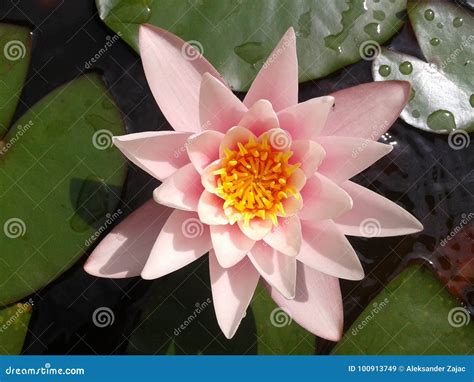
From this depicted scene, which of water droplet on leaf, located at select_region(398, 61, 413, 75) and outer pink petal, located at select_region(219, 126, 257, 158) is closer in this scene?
outer pink petal, located at select_region(219, 126, 257, 158)

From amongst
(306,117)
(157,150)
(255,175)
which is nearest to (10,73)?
(157,150)

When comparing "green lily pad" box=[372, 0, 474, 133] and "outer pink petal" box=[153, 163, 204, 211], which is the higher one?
"green lily pad" box=[372, 0, 474, 133]

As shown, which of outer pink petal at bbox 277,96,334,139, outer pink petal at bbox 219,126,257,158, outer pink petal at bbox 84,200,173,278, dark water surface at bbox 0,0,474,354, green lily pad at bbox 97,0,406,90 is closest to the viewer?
outer pink petal at bbox 277,96,334,139

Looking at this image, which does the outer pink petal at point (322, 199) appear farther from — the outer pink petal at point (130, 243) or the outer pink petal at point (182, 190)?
the outer pink petal at point (130, 243)

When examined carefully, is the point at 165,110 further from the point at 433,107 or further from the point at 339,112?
the point at 433,107

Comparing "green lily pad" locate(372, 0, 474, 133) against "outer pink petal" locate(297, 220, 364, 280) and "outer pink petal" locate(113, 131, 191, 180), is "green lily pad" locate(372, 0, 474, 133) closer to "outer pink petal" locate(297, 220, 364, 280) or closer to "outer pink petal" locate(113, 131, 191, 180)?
"outer pink petal" locate(297, 220, 364, 280)

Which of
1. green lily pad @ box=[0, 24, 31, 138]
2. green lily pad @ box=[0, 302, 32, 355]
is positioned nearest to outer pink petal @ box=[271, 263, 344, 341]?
green lily pad @ box=[0, 302, 32, 355]

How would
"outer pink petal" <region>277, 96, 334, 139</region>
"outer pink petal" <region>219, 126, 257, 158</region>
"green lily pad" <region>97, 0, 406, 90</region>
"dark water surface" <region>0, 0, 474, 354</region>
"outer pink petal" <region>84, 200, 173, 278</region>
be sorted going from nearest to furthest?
"outer pink petal" <region>277, 96, 334, 139</region>
"outer pink petal" <region>219, 126, 257, 158</region>
"outer pink petal" <region>84, 200, 173, 278</region>
"green lily pad" <region>97, 0, 406, 90</region>
"dark water surface" <region>0, 0, 474, 354</region>

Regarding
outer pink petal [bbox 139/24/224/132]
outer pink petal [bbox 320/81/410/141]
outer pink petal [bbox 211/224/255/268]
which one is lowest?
outer pink petal [bbox 211/224/255/268]
